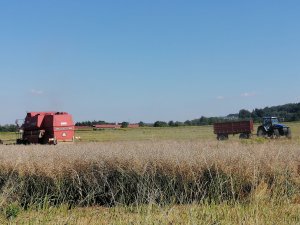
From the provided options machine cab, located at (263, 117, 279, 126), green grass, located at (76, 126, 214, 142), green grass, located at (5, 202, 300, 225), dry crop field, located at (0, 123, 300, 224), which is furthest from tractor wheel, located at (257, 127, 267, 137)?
green grass, located at (5, 202, 300, 225)

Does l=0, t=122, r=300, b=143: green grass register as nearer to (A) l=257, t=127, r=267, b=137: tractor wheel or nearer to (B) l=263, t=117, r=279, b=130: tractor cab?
(B) l=263, t=117, r=279, b=130: tractor cab

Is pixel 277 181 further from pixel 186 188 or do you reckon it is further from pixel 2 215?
pixel 2 215

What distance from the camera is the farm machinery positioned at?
33250mm

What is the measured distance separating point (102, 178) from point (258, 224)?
163 inches

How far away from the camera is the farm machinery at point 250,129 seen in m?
33.2

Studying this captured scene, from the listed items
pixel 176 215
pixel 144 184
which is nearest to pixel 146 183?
pixel 144 184

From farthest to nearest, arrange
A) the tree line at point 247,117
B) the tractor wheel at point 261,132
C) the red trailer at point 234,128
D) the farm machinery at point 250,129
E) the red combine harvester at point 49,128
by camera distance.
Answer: the tree line at point 247,117 < the red trailer at point 234,128 < the tractor wheel at point 261,132 < the farm machinery at point 250,129 < the red combine harvester at point 49,128

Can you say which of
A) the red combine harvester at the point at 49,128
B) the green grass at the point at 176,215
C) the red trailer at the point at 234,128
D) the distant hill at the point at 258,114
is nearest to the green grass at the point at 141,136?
the red trailer at the point at 234,128

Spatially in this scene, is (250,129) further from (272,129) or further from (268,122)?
(272,129)

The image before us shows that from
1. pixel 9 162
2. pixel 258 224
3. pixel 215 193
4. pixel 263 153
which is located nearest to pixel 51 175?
pixel 9 162

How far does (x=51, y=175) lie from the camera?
9016mm

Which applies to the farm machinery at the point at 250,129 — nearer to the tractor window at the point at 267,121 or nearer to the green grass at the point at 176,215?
the tractor window at the point at 267,121

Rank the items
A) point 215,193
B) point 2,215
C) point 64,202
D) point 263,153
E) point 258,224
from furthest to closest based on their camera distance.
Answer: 1. point 263,153
2. point 64,202
3. point 215,193
4. point 2,215
5. point 258,224

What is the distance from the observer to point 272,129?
3394cm
